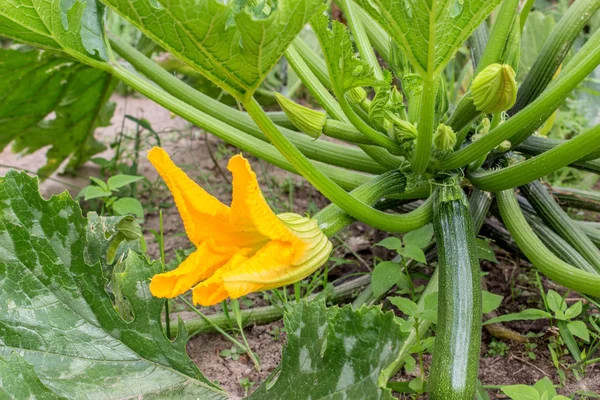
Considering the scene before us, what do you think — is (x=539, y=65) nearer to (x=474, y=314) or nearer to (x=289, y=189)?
(x=474, y=314)

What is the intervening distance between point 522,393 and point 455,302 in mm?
179

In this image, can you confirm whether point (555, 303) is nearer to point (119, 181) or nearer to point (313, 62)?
point (313, 62)

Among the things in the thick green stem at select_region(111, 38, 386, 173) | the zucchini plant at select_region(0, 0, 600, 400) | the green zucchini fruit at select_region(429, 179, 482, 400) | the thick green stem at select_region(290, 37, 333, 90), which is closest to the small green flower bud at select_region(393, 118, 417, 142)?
the zucchini plant at select_region(0, 0, 600, 400)

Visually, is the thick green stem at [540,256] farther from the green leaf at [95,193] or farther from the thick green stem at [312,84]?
the green leaf at [95,193]

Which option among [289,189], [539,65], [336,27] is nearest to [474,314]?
[336,27]

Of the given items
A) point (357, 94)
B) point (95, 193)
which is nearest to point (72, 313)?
point (95, 193)

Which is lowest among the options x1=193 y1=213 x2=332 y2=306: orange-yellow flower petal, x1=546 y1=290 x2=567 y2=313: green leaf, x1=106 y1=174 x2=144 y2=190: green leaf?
x1=546 y1=290 x2=567 y2=313: green leaf

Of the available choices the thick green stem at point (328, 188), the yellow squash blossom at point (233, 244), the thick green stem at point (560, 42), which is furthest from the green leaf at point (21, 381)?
the thick green stem at point (560, 42)

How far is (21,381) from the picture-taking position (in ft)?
3.35

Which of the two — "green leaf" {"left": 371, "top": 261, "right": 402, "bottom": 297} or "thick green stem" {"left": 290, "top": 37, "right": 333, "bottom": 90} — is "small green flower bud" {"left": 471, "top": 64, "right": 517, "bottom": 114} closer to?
"green leaf" {"left": 371, "top": 261, "right": 402, "bottom": 297}

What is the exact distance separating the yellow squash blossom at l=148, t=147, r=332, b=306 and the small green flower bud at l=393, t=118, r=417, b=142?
0.33m

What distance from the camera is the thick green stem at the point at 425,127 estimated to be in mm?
1077

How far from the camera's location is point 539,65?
148cm

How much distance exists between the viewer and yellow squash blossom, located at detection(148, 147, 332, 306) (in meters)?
0.95
